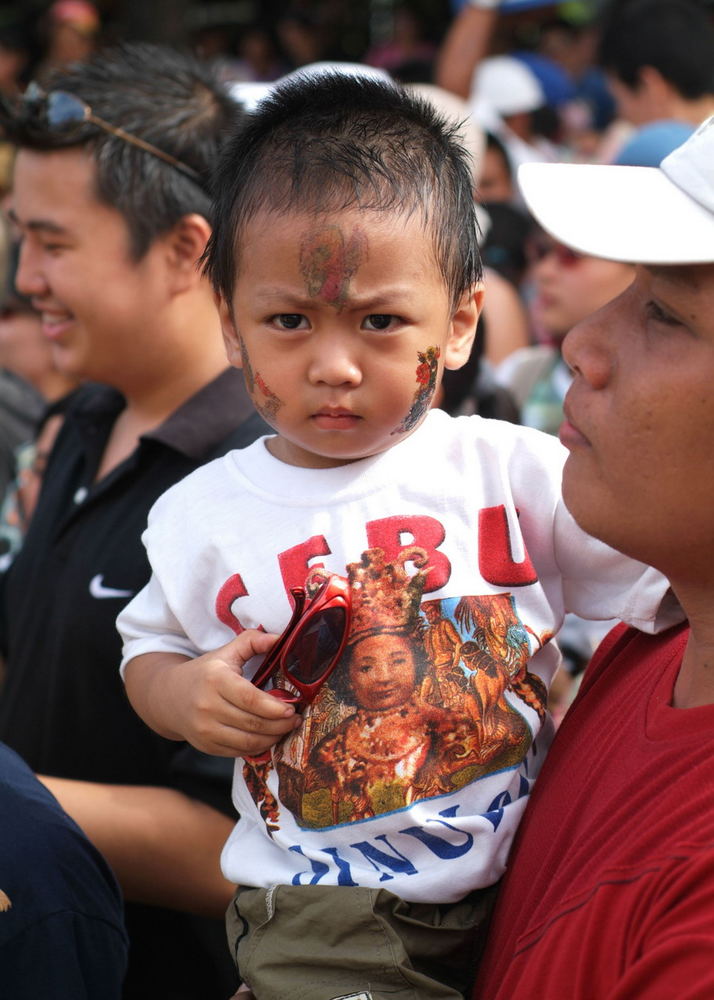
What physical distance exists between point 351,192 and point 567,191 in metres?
0.37

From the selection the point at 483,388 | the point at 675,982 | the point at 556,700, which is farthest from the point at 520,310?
the point at 675,982

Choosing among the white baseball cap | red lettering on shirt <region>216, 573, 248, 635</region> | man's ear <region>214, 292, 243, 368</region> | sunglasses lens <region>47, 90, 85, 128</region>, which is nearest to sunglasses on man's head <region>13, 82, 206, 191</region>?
sunglasses lens <region>47, 90, 85, 128</region>

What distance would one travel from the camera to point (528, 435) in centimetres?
183

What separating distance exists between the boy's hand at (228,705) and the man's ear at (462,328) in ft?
1.77

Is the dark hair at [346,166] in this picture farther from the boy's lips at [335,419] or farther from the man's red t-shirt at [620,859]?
the man's red t-shirt at [620,859]

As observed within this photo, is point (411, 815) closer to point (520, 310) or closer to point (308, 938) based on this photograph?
point (308, 938)

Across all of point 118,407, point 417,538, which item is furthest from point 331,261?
point 118,407

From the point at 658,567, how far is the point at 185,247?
5.09 ft

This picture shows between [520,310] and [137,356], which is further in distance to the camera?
[520,310]

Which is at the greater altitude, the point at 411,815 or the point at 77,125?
the point at 77,125

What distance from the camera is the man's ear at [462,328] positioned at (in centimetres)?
187

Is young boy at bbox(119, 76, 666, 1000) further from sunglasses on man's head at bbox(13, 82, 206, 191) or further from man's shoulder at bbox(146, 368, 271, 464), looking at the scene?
sunglasses on man's head at bbox(13, 82, 206, 191)

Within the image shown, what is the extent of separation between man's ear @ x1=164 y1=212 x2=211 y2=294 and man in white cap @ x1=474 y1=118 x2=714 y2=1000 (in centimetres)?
129

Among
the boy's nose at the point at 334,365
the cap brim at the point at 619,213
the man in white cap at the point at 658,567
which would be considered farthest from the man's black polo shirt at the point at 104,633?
the cap brim at the point at 619,213
